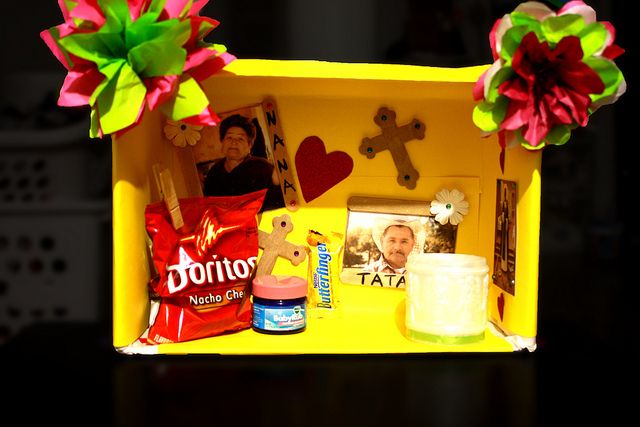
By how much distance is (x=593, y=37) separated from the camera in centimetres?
104

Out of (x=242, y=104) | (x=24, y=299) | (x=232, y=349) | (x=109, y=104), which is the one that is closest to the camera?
(x=109, y=104)

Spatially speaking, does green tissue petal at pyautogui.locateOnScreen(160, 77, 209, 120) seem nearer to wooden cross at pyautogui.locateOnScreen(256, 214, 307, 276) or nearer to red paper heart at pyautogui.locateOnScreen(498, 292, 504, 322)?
wooden cross at pyautogui.locateOnScreen(256, 214, 307, 276)

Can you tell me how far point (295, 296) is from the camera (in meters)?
1.18

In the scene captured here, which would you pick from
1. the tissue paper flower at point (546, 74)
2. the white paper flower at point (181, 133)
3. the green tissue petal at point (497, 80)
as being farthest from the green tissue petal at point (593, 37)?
the white paper flower at point (181, 133)

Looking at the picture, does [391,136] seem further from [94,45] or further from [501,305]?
[94,45]

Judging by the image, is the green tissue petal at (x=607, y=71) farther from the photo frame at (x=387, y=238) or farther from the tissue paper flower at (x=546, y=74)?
the photo frame at (x=387, y=238)

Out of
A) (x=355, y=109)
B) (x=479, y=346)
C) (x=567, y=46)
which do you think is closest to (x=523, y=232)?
(x=479, y=346)

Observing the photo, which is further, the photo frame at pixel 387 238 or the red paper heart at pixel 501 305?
the photo frame at pixel 387 238

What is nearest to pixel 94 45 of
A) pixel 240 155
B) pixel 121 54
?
pixel 121 54

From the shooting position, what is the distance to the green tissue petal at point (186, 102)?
1021 mm

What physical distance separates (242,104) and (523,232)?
57 cm

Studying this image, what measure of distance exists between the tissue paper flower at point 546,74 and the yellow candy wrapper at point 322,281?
41 cm

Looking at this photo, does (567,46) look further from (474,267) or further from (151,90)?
(151,90)

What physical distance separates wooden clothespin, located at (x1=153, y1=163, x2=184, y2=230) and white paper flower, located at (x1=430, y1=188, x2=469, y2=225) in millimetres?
503
